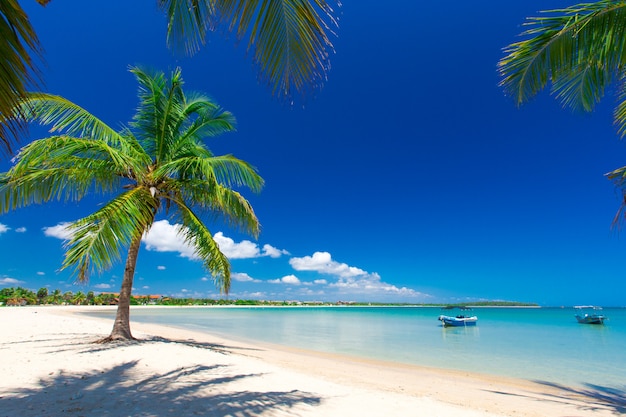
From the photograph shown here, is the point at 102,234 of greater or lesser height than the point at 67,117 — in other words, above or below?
below

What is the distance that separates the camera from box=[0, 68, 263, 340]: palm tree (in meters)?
5.82

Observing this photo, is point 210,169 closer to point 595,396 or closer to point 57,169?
point 57,169

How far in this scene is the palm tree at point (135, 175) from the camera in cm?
582

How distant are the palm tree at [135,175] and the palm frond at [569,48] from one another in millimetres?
5921

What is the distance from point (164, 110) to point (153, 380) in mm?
6569

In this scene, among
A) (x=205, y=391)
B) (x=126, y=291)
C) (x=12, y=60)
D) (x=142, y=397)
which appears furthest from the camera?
(x=126, y=291)

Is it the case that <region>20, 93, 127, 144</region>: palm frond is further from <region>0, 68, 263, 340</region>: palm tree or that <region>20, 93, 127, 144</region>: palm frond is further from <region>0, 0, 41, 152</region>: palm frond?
<region>0, 0, 41, 152</region>: palm frond

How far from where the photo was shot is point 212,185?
795 cm

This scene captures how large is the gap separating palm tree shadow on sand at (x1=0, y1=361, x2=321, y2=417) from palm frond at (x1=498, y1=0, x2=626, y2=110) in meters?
5.48

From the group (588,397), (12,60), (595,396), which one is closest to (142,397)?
(12,60)

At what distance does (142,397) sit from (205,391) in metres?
0.80

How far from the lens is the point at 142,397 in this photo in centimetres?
420

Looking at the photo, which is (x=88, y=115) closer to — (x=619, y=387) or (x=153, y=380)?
(x=153, y=380)

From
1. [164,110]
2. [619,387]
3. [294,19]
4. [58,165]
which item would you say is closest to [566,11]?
[294,19]
